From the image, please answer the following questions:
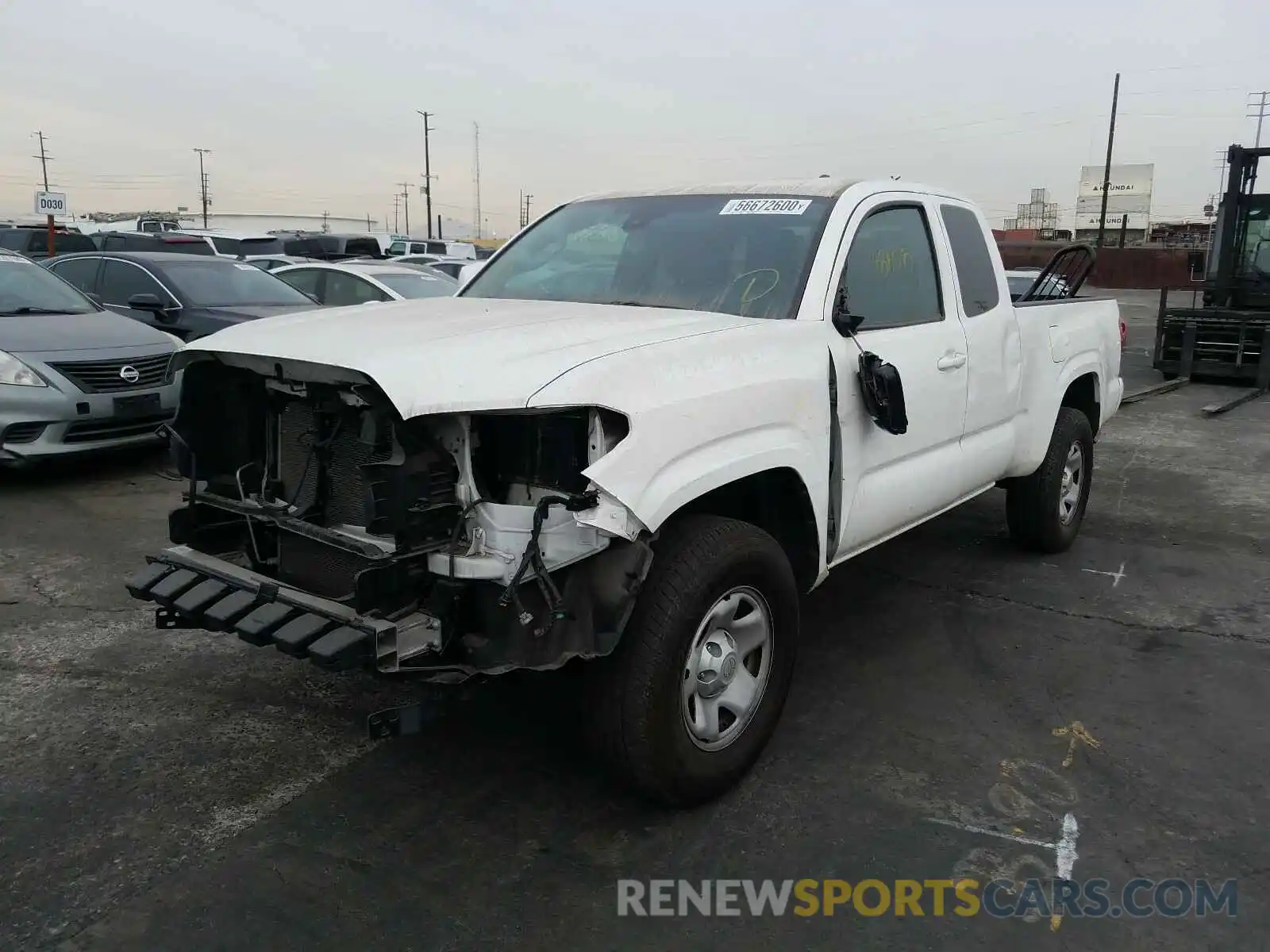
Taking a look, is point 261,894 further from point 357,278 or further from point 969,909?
point 357,278

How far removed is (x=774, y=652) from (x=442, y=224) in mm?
110996

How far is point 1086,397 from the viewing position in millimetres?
6434

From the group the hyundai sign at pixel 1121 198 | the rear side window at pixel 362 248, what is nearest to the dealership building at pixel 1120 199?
the hyundai sign at pixel 1121 198

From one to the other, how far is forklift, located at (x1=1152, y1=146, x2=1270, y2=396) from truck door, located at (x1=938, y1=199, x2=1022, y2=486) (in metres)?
10.5

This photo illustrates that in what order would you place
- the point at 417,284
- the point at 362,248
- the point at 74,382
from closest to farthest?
the point at 74,382
the point at 417,284
the point at 362,248

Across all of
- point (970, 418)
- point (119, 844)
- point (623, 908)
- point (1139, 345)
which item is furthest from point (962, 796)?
point (1139, 345)

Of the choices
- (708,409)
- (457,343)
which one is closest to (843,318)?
(708,409)

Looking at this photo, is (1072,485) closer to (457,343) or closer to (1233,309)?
(457,343)

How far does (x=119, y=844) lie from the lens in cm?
307

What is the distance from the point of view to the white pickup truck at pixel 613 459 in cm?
285

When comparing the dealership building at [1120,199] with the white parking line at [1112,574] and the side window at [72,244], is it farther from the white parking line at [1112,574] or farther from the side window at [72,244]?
the white parking line at [1112,574]

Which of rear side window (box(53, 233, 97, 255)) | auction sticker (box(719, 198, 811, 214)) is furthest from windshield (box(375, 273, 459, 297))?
rear side window (box(53, 233, 97, 255))

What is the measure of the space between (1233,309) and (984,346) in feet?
42.6

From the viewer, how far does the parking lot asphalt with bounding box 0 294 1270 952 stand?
9.18 ft
